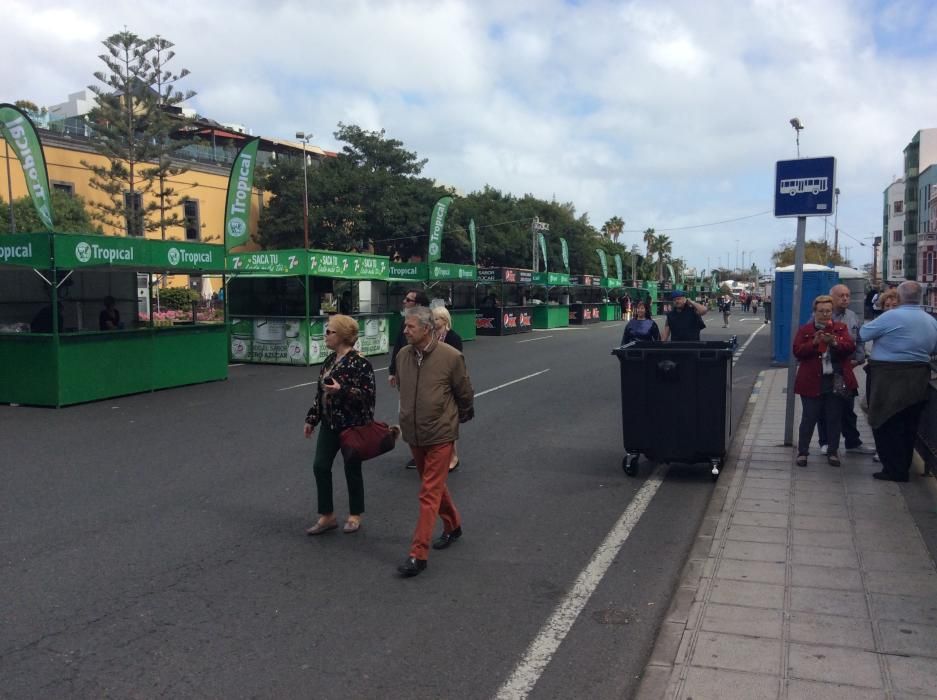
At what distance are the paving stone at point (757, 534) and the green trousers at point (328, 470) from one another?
8.49 feet

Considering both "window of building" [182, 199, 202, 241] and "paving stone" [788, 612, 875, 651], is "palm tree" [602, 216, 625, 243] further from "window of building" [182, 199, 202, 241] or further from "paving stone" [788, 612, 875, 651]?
"paving stone" [788, 612, 875, 651]

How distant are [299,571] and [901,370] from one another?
5050 millimetres

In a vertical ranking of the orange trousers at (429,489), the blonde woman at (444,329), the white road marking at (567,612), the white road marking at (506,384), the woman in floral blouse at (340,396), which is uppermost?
the blonde woman at (444,329)

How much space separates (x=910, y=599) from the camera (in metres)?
4.36

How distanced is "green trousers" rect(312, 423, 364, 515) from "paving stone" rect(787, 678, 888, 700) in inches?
120

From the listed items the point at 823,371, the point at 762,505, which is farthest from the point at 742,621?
the point at 823,371

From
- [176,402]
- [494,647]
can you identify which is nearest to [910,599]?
[494,647]

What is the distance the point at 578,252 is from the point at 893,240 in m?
56.2

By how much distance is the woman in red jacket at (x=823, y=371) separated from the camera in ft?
24.1

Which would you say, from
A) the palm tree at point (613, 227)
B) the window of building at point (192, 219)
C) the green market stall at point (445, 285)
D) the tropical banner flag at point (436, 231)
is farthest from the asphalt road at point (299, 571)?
the palm tree at point (613, 227)

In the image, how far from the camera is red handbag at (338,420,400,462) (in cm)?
538

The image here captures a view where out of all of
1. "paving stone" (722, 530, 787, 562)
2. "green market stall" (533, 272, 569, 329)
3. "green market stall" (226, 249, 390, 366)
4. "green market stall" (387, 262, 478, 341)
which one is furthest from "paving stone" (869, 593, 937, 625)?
"green market stall" (533, 272, 569, 329)

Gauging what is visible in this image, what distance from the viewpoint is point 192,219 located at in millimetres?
49688

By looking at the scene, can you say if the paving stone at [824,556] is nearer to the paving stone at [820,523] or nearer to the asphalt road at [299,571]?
the paving stone at [820,523]
